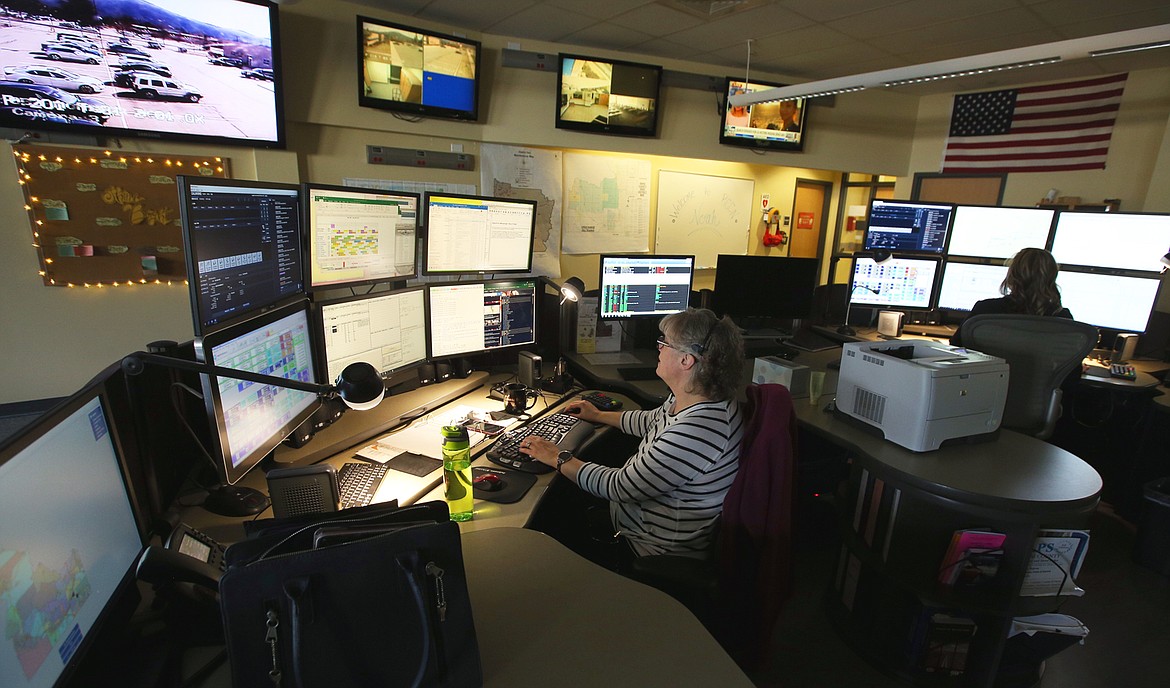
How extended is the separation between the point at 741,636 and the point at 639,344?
176 cm

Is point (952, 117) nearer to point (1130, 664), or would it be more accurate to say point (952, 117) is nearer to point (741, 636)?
point (1130, 664)

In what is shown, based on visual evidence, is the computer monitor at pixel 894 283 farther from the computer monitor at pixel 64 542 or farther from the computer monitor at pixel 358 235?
the computer monitor at pixel 64 542

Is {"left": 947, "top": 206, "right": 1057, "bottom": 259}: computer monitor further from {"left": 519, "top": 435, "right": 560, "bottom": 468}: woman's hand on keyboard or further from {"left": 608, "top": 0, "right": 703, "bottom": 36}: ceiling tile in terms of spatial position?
{"left": 519, "top": 435, "right": 560, "bottom": 468}: woman's hand on keyboard

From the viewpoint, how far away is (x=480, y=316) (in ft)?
7.73

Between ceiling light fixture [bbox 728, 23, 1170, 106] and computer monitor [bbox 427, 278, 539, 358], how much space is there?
234 cm

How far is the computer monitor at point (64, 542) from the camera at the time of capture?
2.07 ft

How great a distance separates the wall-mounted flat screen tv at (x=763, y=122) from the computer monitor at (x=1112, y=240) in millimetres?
2022

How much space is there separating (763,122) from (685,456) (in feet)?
13.0

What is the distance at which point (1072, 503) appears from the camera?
156cm

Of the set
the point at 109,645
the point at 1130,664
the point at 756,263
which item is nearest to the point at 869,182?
the point at 756,263

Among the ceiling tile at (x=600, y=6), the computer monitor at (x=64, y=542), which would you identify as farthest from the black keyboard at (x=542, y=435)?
the ceiling tile at (x=600, y=6)

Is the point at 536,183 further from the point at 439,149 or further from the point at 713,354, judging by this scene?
the point at 713,354

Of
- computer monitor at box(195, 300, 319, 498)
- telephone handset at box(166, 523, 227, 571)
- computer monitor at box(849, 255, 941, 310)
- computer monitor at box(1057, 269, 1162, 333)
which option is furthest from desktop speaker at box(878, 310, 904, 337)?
telephone handset at box(166, 523, 227, 571)

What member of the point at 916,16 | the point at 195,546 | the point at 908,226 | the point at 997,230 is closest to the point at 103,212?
the point at 195,546
